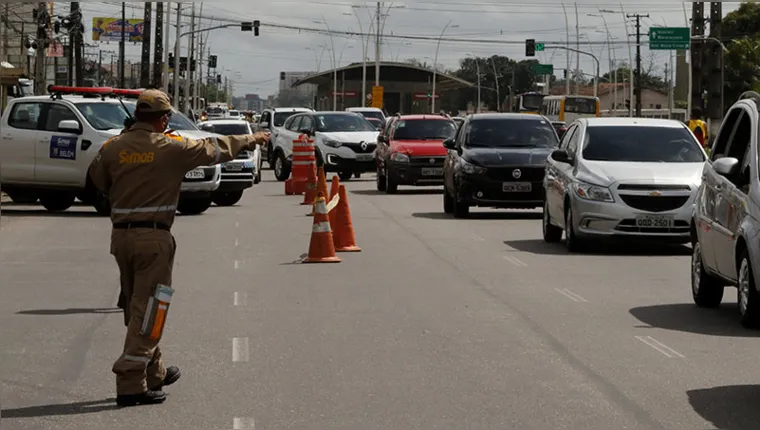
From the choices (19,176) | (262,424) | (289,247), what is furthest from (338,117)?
(262,424)

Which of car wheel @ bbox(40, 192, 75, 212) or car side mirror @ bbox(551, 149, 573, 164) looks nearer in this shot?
car side mirror @ bbox(551, 149, 573, 164)

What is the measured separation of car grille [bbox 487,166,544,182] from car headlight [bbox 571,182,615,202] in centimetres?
604

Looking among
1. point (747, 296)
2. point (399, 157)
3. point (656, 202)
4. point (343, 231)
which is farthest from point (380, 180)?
point (747, 296)

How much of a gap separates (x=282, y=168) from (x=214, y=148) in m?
33.3

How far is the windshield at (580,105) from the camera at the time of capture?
8344cm

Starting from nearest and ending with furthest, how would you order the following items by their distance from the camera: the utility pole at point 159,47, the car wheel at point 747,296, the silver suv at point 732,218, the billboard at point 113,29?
the car wheel at point 747,296, the silver suv at point 732,218, the utility pole at point 159,47, the billboard at point 113,29

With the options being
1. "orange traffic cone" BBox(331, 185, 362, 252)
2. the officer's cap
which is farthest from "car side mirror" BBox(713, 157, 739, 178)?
"orange traffic cone" BBox(331, 185, 362, 252)

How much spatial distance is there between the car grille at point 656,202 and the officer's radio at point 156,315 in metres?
10.8

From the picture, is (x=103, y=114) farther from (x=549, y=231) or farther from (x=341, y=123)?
(x=341, y=123)

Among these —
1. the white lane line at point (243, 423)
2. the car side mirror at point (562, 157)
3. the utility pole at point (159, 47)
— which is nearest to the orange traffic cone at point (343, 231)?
the car side mirror at point (562, 157)

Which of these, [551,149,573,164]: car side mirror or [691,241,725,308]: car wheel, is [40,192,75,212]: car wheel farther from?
[691,241,725,308]: car wheel

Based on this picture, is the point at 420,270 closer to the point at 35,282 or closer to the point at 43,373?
the point at 35,282

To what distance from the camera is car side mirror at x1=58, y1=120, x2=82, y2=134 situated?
25.8 metres

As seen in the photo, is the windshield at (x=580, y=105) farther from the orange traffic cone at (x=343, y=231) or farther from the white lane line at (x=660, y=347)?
the white lane line at (x=660, y=347)
